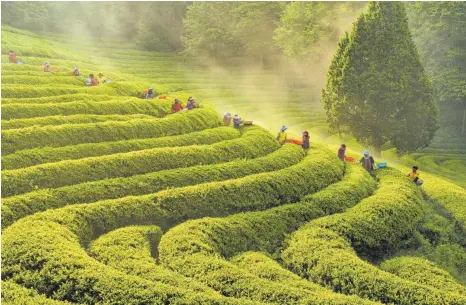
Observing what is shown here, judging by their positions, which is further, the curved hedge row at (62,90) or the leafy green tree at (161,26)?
the leafy green tree at (161,26)

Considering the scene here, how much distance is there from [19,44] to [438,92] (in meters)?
34.9

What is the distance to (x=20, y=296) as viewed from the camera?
1062 cm

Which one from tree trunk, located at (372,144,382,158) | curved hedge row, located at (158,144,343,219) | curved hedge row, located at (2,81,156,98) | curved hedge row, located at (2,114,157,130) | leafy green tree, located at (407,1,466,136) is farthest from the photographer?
leafy green tree, located at (407,1,466,136)

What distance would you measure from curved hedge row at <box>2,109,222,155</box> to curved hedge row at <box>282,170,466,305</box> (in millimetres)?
9709

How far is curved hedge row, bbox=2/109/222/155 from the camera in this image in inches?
752

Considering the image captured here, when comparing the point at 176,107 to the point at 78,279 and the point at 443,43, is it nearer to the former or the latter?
the point at 78,279

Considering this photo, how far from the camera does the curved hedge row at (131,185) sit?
15048mm

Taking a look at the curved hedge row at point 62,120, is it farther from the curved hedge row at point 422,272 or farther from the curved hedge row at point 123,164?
the curved hedge row at point 422,272

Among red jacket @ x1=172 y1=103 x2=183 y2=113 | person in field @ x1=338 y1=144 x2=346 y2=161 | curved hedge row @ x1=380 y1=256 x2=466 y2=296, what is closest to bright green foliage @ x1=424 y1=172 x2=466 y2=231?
person in field @ x1=338 y1=144 x2=346 y2=161

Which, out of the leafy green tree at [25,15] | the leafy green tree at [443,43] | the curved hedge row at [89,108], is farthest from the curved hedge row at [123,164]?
the leafy green tree at [25,15]

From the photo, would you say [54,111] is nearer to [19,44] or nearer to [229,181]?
[229,181]

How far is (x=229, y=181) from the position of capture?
59.6 feet

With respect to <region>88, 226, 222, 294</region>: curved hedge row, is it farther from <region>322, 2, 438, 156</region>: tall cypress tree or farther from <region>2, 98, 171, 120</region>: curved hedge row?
<region>322, 2, 438, 156</region>: tall cypress tree

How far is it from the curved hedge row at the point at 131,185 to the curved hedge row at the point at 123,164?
66cm
